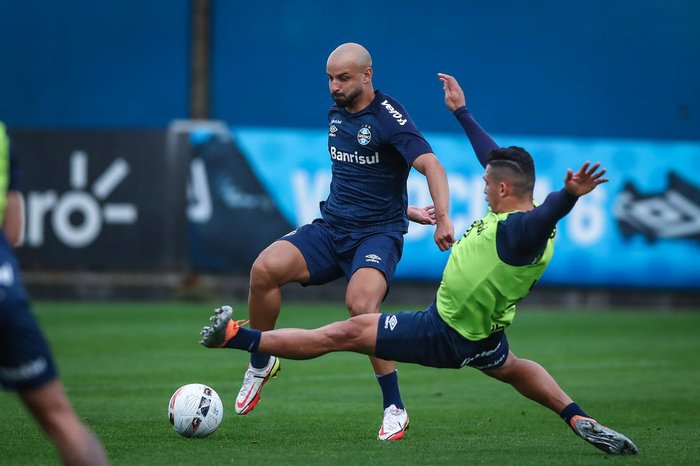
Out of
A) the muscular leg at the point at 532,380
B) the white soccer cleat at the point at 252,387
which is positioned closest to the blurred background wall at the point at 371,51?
the white soccer cleat at the point at 252,387

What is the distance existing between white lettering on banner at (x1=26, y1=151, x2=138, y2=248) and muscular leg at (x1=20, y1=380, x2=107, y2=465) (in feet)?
44.1

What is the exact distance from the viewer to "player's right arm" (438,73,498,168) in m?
7.40

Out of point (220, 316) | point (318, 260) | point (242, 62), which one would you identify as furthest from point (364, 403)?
point (242, 62)

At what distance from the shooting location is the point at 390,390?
7832 mm

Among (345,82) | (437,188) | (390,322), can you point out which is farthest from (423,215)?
(390,322)

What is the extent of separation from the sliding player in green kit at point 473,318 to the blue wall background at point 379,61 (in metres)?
13.5

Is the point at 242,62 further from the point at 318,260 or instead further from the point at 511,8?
the point at 318,260

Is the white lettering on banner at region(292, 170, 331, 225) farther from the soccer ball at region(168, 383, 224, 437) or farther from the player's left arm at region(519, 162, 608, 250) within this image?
the player's left arm at region(519, 162, 608, 250)

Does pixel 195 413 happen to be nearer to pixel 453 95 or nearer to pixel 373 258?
pixel 373 258

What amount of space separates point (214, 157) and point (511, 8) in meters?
5.91

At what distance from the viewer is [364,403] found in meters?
9.46

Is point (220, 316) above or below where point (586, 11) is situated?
below

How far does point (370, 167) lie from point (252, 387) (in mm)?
1714

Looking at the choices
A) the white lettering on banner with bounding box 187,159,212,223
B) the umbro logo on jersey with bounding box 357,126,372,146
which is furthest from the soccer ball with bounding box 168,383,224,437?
the white lettering on banner with bounding box 187,159,212,223
